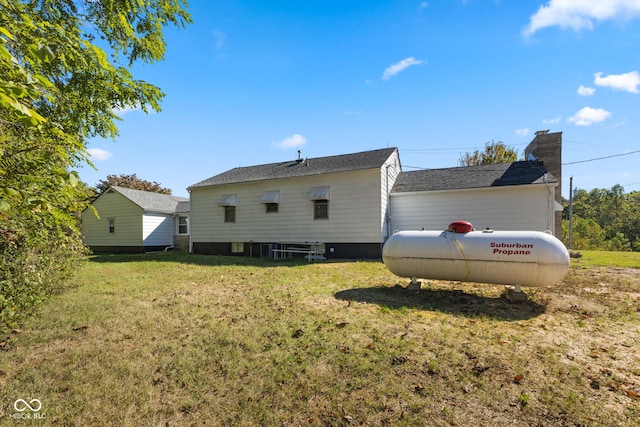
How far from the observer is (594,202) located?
60719mm

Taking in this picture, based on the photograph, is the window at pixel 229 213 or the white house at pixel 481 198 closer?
the white house at pixel 481 198

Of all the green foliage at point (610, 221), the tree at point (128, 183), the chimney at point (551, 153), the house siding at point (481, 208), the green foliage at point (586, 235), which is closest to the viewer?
the house siding at point (481, 208)

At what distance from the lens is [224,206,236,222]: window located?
17.8 metres

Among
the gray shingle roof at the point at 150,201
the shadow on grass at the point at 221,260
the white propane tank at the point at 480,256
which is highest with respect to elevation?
the gray shingle roof at the point at 150,201

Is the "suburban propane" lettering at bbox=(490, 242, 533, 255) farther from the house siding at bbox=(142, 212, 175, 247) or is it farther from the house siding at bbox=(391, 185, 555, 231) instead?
the house siding at bbox=(142, 212, 175, 247)

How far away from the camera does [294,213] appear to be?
52.4 feet

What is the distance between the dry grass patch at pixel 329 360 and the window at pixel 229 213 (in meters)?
11.0

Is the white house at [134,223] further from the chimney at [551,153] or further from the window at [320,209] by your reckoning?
the chimney at [551,153]

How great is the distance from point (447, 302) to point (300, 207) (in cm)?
1022

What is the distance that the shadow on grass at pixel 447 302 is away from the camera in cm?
582

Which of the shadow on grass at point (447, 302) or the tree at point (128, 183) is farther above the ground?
the tree at point (128, 183)

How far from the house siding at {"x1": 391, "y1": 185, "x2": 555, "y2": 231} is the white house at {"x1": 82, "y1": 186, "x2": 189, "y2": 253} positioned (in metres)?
15.9

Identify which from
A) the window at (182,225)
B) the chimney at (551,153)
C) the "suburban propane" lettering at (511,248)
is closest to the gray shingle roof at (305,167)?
the window at (182,225)

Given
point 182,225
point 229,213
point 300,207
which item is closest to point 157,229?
point 182,225
